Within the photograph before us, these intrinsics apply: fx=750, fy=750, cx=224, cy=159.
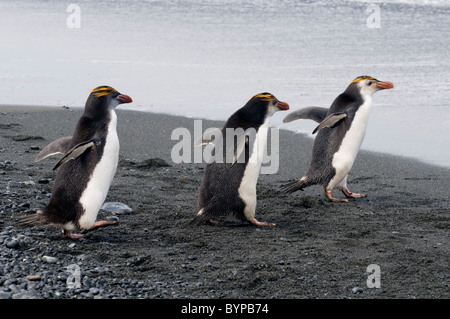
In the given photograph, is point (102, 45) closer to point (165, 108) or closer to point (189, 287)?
point (165, 108)

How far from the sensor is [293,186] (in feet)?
20.2

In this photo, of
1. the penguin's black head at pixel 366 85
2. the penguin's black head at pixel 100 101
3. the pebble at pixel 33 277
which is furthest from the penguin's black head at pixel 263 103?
the pebble at pixel 33 277

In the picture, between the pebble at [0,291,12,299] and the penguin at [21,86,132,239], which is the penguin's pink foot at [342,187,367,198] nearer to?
the penguin at [21,86,132,239]

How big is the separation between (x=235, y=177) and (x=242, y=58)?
7.60 meters

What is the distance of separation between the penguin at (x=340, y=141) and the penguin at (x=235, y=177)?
90cm

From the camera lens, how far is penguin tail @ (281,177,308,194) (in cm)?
616

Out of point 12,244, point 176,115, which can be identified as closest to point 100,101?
point 12,244

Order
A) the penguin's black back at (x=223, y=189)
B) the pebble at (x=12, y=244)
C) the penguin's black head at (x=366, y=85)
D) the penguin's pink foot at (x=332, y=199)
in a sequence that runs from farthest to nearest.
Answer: the penguin's black head at (x=366, y=85) → the penguin's pink foot at (x=332, y=199) → the penguin's black back at (x=223, y=189) → the pebble at (x=12, y=244)

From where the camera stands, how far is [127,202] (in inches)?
226

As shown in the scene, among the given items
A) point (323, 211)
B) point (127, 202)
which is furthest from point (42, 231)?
point (323, 211)

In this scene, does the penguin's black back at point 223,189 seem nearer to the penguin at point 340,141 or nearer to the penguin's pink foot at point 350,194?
the penguin at point 340,141

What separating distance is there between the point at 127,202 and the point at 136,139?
95.4 inches

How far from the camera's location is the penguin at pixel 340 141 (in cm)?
625

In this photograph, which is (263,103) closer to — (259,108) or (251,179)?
(259,108)
